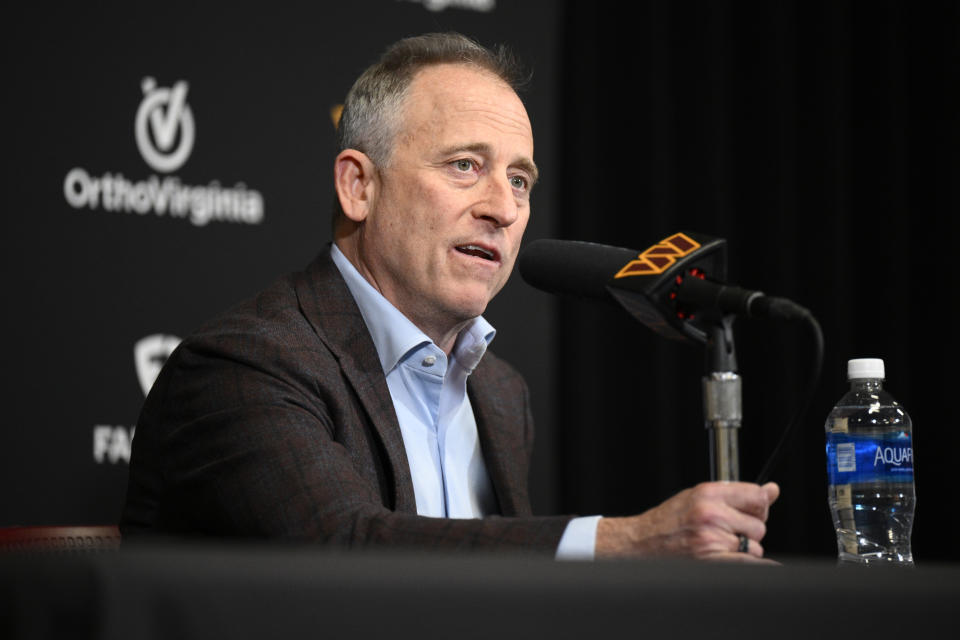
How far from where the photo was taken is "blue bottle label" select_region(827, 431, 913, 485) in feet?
5.39

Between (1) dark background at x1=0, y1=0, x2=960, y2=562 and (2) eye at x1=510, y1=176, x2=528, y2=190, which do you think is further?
(1) dark background at x1=0, y1=0, x2=960, y2=562

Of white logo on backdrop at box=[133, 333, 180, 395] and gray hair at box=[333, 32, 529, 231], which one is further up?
gray hair at box=[333, 32, 529, 231]

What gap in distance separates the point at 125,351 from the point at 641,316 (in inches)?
64.7

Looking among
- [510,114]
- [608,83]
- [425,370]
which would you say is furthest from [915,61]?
[425,370]

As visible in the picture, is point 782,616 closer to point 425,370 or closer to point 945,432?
point 425,370

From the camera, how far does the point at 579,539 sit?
3.84ft

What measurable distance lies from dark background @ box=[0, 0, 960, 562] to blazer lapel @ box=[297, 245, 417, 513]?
32.9 inches

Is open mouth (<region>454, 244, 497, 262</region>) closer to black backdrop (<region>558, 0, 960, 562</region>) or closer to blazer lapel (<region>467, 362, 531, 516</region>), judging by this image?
blazer lapel (<region>467, 362, 531, 516</region>)

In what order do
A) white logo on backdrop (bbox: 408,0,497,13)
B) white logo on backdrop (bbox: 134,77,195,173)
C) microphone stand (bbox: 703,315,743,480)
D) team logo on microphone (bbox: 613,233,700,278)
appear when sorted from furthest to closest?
white logo on backdrop (bbox: 408,0,497,13), white logo on backdrop (bbox: 134,77,195,173), team logo on microphone (bbox: 613,233,700,278), microphone stand (bbox: 703,315,743,480)

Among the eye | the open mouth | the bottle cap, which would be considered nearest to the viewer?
the bottle cap

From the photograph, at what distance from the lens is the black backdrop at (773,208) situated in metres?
3.33

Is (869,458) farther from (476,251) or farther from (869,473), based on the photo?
(476,251)

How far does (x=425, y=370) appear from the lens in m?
1.88


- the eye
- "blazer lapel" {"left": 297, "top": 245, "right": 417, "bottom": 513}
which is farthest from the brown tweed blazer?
the eye
